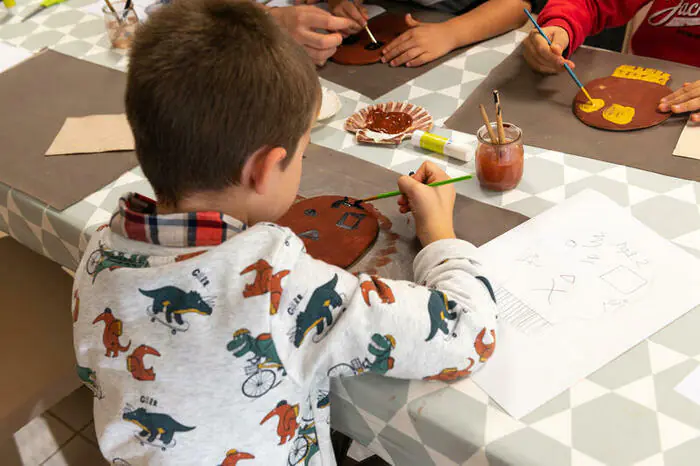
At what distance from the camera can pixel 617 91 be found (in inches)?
46.4

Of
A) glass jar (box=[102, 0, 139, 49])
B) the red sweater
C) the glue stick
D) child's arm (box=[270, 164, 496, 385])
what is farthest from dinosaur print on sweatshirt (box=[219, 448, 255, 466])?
glass jar (box=[102, 0, 139, 49])

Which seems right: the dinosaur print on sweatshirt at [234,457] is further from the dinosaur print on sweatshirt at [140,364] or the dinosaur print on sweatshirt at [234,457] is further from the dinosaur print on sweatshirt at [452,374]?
the dinosaur print on sweatshirt at [452,374]

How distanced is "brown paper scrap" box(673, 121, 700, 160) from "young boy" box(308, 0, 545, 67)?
532 mm

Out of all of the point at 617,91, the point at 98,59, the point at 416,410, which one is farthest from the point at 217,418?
the point at 98,59

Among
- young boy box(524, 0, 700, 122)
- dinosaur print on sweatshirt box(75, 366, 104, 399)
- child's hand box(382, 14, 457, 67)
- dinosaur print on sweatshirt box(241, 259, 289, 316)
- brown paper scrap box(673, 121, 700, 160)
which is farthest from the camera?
child's hand box(382, 14, 457, 67)

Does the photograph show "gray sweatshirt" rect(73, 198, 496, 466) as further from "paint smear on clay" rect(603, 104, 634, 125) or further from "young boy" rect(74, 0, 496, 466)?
"paint smear on clay" rect(603, 104, 634, 125)

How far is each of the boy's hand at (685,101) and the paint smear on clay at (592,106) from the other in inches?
4.1

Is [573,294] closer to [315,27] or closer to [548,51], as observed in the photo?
[548,51]

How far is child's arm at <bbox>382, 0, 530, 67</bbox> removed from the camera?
139 centimetres

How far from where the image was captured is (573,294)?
822mm

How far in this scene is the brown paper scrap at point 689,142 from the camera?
3.37 feet

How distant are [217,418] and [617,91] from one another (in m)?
0.97

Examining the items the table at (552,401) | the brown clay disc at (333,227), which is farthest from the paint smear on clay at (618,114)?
the brown clay disc at (333,227)

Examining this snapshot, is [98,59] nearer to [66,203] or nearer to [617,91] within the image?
[66,203]
